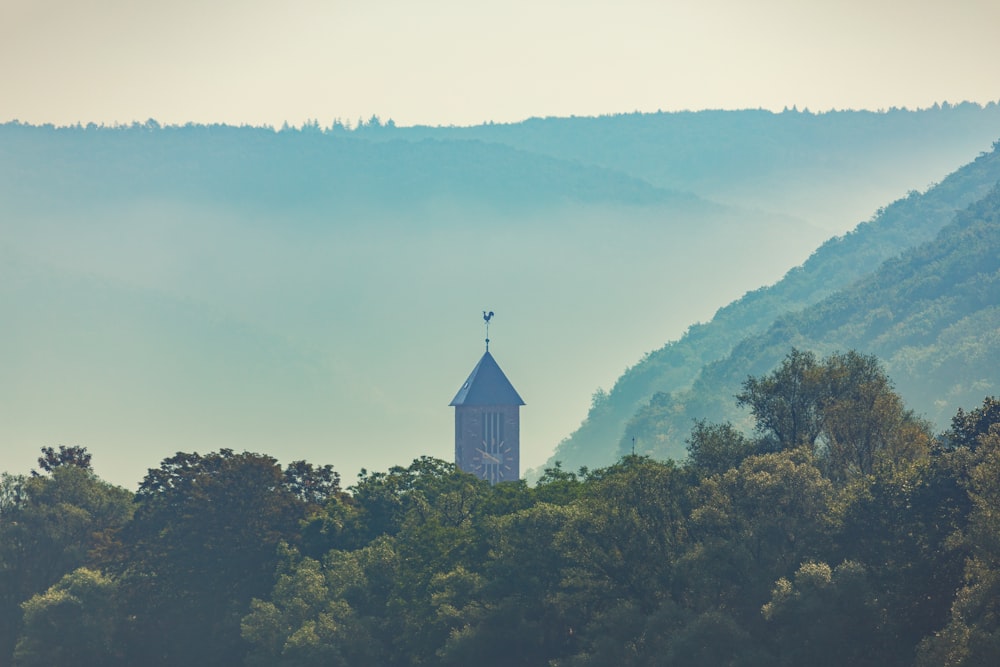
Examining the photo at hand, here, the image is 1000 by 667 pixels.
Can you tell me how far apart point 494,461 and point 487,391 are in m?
5.75

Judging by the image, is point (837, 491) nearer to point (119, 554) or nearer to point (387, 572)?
point (387, 572)

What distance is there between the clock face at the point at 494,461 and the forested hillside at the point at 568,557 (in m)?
33.8

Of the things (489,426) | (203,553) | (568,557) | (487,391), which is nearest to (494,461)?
(489,426)

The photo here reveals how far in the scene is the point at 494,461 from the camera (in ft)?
505

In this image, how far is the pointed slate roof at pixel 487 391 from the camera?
154625 millimetres

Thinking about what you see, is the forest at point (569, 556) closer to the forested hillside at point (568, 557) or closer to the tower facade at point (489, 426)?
the forested hillside at point (568, 557)

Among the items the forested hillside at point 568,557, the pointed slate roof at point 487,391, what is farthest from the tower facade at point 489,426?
the forested hillside at point 568,557

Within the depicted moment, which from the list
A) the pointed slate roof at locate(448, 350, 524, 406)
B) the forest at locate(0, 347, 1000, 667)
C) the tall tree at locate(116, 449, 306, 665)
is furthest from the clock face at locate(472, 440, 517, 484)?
the tall tree at locate(116, 449, 306, 665)

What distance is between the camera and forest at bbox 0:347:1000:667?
71.6 meters

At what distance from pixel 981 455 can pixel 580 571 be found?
19722mm

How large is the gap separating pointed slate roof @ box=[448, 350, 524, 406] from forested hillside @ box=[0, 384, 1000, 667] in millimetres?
34805

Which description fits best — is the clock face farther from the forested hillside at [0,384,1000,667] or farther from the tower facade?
the forested hillside at [0,384,1000,667]

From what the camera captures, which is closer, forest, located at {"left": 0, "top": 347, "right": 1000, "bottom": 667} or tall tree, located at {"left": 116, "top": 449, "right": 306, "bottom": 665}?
forest, located at {"left": 0, "top": 347, "right": 1000, "bottom": 667}

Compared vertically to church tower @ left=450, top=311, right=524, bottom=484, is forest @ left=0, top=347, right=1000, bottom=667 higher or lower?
lower
